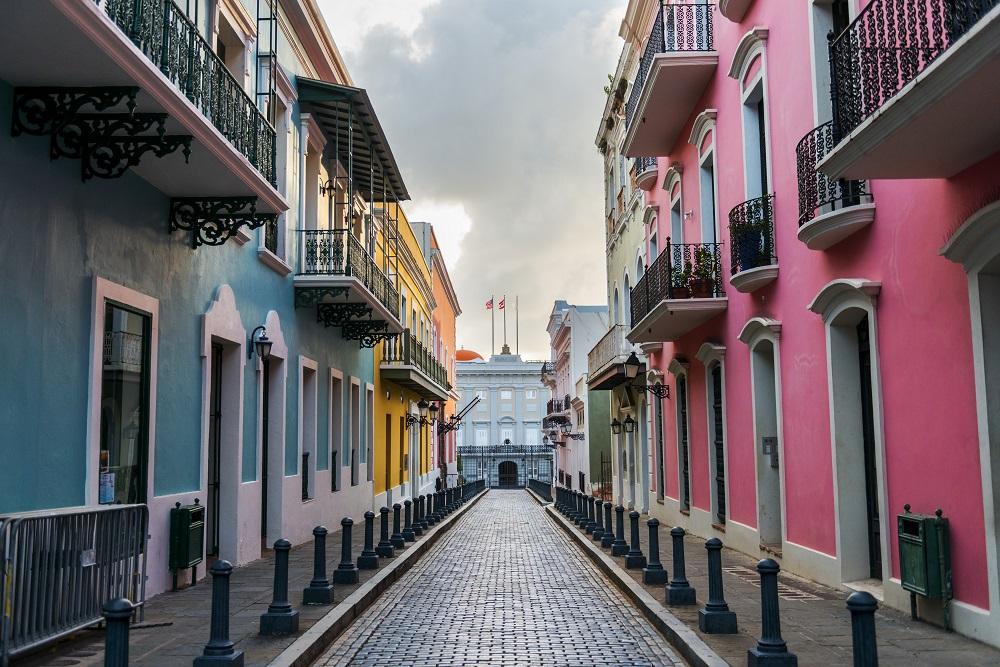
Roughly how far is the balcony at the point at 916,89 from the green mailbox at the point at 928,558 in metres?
2.94

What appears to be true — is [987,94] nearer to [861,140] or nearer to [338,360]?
[861,140]

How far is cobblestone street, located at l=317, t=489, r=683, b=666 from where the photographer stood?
25.6 feet

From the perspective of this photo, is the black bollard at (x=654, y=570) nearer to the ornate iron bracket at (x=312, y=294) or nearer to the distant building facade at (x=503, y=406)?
the ornate iron bracket at (x=312, y=294)

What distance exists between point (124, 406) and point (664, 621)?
5.62 metres

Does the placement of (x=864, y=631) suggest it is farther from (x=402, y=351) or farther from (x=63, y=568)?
(x=402, y=351)

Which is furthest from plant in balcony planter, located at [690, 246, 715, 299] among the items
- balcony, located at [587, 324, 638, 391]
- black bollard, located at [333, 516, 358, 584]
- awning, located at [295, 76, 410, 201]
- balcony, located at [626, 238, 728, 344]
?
black bollard, located at [333, 516, 358, 584]

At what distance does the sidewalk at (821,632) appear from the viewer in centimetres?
694

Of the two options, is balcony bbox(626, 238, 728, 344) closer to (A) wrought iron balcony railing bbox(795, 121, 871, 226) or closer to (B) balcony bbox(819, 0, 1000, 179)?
(A) wrought iron balcony railing bbox(795, 121, 871, 226)

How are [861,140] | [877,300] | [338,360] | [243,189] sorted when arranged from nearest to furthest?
[861,140]
[877,300]
[243,189]
[338,360]

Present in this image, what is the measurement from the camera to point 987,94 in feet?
20.8

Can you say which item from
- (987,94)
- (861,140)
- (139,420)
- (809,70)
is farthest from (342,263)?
(987,94)

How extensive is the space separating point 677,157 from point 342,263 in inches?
274

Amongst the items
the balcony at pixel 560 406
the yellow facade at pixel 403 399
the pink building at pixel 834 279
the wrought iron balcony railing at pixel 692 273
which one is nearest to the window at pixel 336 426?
the yellow facade at pixel 403 399

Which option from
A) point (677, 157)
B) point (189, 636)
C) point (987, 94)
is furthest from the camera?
point (677, 157)
